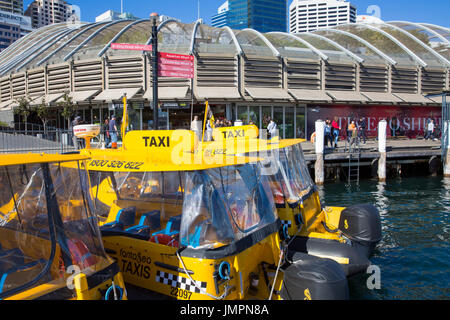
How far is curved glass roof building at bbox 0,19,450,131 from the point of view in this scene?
24.2 m

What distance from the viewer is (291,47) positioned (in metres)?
27.7

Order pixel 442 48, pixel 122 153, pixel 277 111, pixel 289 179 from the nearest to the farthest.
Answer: pixel 122 153
pixel 289 179
pixel 277 111
pixel 442 48

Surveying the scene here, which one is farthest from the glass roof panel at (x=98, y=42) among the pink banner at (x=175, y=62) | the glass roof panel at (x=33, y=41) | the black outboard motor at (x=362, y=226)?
the black outboard motor at (x=362, y=226)

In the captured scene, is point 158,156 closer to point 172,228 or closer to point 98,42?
point 172,228

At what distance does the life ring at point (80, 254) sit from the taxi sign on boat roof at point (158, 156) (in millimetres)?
1267

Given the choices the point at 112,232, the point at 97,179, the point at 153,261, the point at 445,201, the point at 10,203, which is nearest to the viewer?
the point at 10,203

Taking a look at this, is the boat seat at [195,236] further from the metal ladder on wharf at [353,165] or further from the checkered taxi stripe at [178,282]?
the metal ladder on wharf at [353,165]

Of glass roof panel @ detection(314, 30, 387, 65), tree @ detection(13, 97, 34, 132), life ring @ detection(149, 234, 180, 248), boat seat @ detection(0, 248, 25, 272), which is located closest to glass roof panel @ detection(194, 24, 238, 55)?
glass roof panel @ detection(314, 30, 387, 65)

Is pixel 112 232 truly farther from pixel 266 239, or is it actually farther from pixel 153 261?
pixel 266 239

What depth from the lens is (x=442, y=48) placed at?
104 ft

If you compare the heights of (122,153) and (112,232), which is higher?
(122,153)

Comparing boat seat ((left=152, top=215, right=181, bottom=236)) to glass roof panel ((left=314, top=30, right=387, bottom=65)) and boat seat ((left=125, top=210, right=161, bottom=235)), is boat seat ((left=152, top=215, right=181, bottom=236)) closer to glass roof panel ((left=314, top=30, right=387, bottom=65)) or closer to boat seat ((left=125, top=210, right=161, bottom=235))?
boat seat ((left=125, top=210, right=161, bottom=235))
